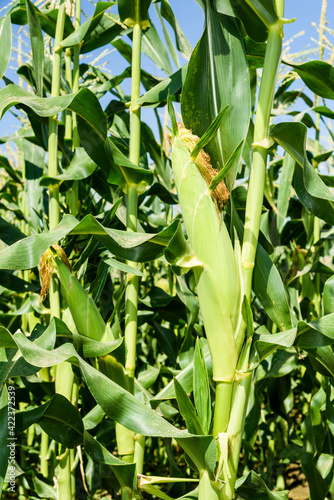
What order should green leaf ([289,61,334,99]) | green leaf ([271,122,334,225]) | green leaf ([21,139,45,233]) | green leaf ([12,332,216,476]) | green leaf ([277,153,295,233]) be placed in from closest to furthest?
green leaf ([12,332,216,476]) < green leaf ([271,122,334,225]) < green leaf ([289,61,334,99]) < green leaf ([277,153,295,233]) < green leaf ([21,139,45,233])

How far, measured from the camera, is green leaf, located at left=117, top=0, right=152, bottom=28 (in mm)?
1445

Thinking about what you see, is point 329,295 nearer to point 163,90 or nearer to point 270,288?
point 270,288

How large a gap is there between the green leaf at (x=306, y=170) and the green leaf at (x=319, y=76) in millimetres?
312

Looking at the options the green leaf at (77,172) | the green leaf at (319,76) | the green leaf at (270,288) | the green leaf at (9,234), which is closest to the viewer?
the green leaf at (270,288)

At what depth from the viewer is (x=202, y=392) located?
3.34 feet

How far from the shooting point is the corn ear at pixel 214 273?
97 centimetres

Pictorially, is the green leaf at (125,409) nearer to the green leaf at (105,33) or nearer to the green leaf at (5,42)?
the green leaf at (5,42)

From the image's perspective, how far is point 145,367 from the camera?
177 cm

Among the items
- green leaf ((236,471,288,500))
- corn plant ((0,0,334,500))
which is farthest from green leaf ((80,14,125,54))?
green leaf ((236,471,288,500))

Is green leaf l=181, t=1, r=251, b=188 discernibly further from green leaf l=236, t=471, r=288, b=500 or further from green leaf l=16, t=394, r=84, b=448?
green leaf l=236, t=471, r=288, b=500

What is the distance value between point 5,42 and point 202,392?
3.72 ft

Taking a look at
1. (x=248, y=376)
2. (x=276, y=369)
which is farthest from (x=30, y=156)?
(x=248, y=376)

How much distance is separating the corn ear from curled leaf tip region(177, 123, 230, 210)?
4 centimetres

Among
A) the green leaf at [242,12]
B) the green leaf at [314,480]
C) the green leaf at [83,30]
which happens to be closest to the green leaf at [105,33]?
the green leaf at [83,30]
